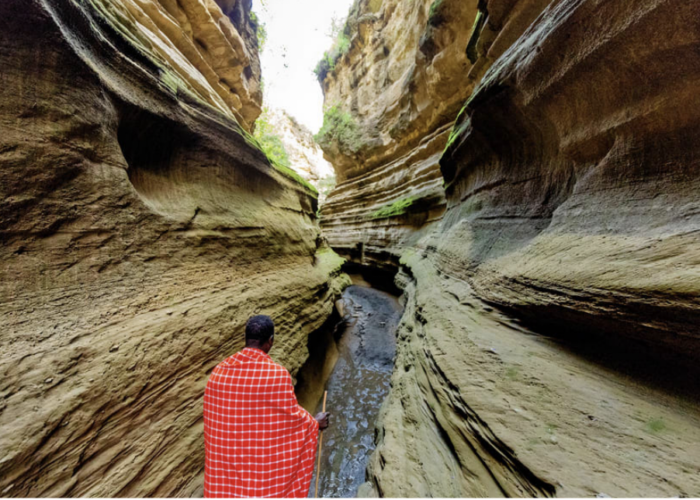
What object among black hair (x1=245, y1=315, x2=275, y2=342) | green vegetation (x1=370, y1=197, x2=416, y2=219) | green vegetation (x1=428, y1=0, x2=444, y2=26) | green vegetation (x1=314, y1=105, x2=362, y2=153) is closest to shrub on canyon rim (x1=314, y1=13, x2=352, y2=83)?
green vegetation (x1=314, y1=105, x2=362, y2=153)

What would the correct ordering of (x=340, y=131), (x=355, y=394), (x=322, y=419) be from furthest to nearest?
(x=340, y=131)
(x=355, y=394)
(x=322, y=419)

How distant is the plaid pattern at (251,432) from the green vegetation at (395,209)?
8099 mm

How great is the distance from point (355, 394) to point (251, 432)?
3.03 m

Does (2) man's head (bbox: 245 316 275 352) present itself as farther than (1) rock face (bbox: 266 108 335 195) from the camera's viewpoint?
No

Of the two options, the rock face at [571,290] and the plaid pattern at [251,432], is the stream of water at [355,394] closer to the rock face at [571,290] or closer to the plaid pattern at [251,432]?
the rock face at [571,290]

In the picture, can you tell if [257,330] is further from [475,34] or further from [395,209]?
[395,209]

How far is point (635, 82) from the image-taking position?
1.86 m

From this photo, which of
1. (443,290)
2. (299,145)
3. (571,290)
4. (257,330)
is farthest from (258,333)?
(299,145)

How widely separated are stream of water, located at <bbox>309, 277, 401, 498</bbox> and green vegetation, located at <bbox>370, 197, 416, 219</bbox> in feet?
13.2

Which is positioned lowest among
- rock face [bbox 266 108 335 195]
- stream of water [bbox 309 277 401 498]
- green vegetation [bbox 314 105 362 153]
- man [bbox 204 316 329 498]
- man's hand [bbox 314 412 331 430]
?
stream of water [bbox 309 277 401 498]

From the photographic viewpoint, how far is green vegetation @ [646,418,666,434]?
123 centimetres

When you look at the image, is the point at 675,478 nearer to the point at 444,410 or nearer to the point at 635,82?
the point at 444,410

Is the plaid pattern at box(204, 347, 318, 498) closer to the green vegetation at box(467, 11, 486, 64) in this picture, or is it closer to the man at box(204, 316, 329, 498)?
the man at box(204, 316, 329, 498)

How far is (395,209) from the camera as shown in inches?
380
